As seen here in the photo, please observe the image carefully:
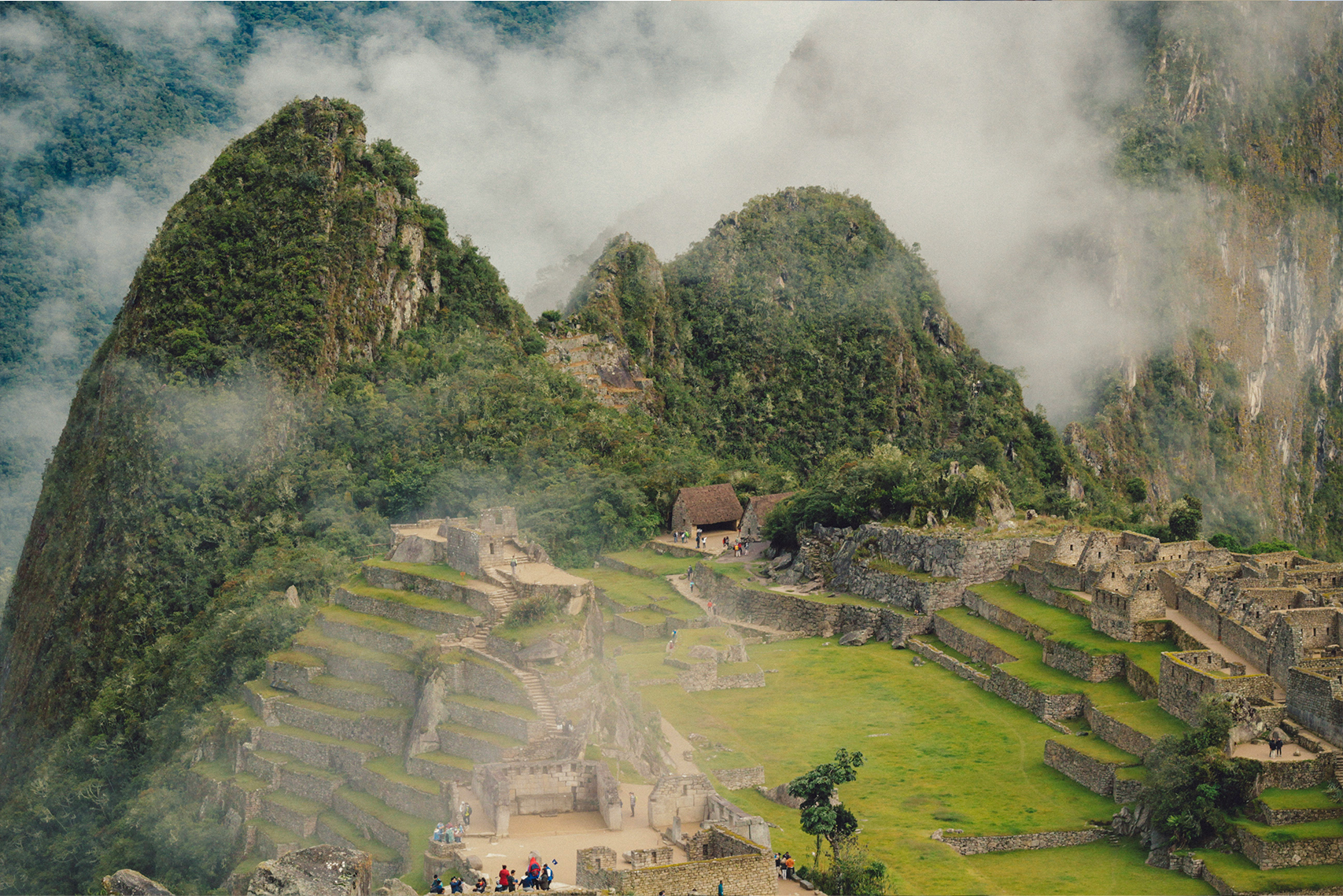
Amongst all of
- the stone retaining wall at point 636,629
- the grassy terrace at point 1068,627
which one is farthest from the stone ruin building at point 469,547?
the grassy terrace at point 1068,627

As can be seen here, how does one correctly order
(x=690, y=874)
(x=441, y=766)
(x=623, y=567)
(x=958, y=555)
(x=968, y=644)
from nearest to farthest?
(x=690, y=874) < (x=441, y=766) < (x=968, y=644) < (x=958, y=555) < (x=623, y=567)

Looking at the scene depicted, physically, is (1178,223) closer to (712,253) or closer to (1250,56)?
(1250,56)

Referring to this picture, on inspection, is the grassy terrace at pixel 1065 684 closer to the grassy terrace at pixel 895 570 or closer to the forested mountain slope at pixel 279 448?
the grassy terrace at pixel 895 570

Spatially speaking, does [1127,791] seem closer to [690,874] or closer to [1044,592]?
[1044,592]

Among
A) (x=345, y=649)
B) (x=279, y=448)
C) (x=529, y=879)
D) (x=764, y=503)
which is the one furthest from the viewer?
(x=279, y=448)

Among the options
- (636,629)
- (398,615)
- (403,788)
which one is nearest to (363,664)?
(398,615)

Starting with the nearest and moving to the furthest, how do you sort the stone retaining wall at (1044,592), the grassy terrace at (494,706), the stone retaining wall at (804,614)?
the grassy terrace at (494,706)
the stone retaining wall at (1044,592)
the stone retaining wall at (804,614)
